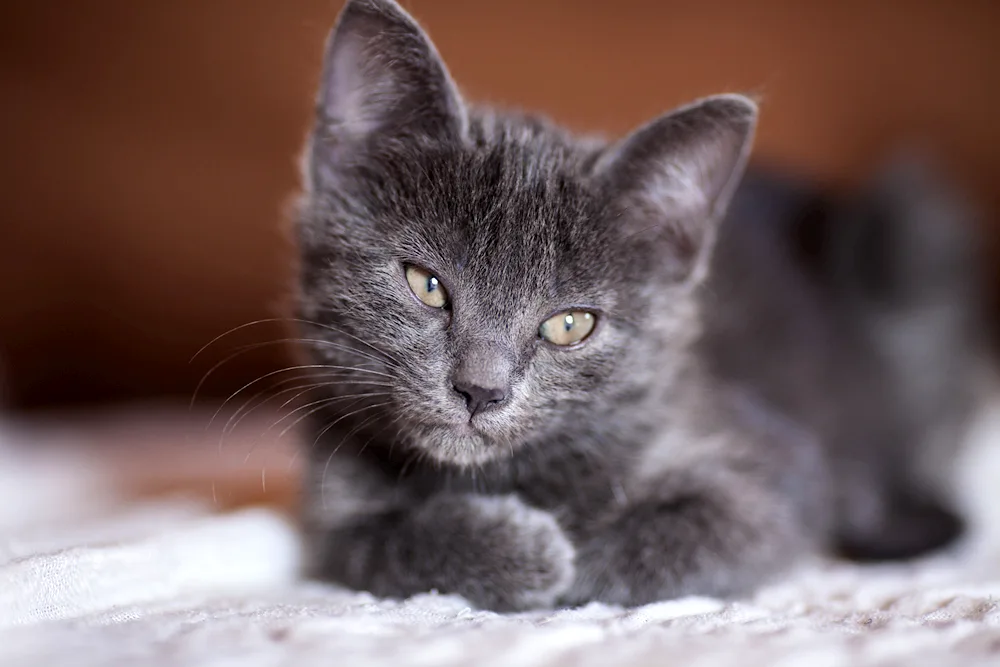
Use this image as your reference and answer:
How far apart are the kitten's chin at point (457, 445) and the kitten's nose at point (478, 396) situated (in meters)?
0.03

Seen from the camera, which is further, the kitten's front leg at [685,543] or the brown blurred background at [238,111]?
the brown blurred background at [238,111]

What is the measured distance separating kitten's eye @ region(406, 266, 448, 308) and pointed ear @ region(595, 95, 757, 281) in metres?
0.29

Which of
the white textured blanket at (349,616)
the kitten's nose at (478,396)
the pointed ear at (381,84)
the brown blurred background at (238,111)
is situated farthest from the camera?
the brown blurred background at (238,111)

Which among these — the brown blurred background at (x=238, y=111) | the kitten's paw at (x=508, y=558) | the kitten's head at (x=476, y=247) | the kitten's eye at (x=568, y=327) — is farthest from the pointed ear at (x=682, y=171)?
the brown blurred background at (x=238, y=111)

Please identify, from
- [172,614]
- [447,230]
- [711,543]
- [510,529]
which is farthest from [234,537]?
[711,543]

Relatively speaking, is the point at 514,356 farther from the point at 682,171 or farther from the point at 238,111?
the point at 238,111

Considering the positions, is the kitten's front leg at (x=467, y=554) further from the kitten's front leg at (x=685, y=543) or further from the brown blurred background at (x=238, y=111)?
the brown blurred background at (x=238, y=111)

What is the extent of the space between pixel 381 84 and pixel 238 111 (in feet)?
4.70

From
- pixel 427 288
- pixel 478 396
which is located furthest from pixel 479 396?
pixel 427 288

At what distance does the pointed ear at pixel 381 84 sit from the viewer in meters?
1.09

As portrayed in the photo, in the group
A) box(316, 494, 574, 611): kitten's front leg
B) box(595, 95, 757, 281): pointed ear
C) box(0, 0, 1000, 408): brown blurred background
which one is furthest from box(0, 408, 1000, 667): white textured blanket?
box(0, 0, 1000, 408): brown blurred background

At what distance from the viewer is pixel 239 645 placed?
74 centimetres

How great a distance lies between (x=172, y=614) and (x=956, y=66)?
273 centimetres

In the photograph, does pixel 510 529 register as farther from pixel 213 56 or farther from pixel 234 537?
pixel 213 56
